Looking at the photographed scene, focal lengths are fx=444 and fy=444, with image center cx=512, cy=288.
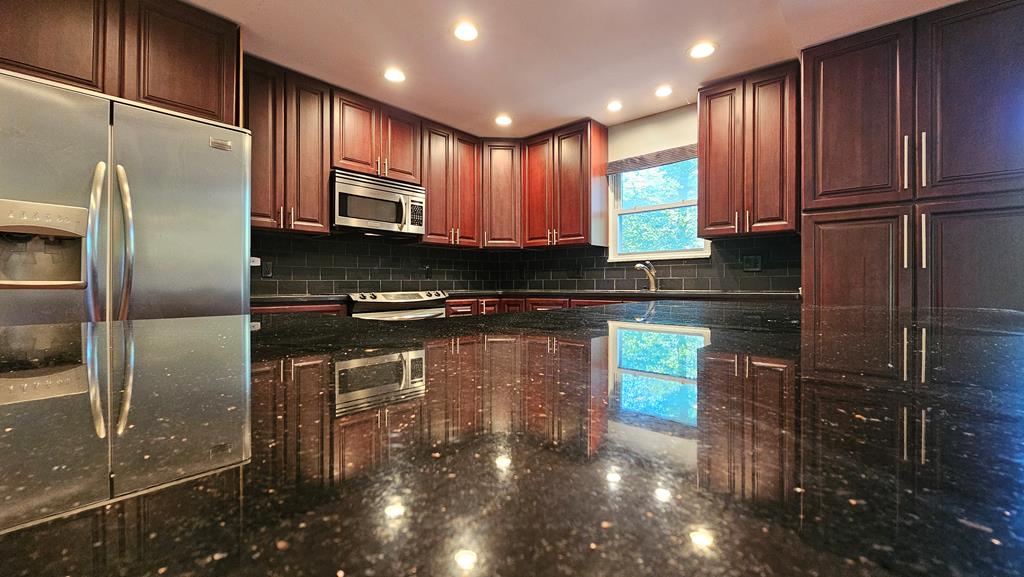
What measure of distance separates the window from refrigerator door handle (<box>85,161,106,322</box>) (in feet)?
10.7

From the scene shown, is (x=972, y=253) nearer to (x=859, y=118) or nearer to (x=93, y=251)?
(x=859, y=118)

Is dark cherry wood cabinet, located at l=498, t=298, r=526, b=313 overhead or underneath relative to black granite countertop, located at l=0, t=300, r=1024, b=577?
underneath

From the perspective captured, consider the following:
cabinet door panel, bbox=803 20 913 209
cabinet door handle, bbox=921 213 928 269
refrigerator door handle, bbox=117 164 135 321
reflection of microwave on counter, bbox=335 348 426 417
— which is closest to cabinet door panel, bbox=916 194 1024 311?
cabinet door handle, bbox=921 213 928 269

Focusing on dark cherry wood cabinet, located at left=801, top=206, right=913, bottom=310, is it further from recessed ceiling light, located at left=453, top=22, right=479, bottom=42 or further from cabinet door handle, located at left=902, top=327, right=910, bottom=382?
recessed ceiling light, located at left=453, top=22, right=479, bottom=42

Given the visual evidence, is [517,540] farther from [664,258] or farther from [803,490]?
[664,258]

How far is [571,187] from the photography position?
3783 millimetres

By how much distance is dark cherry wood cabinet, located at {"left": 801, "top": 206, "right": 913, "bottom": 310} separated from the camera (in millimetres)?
2113

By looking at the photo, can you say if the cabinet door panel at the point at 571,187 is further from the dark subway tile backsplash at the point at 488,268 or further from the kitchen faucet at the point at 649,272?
the kitchen faucet at the point at 649,272

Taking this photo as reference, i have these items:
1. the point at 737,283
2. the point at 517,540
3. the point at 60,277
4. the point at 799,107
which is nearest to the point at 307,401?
the point at 517,540

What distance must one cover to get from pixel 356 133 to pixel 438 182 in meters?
0.77

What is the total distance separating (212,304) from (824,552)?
2.38m

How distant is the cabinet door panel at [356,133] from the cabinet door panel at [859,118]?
2.72m

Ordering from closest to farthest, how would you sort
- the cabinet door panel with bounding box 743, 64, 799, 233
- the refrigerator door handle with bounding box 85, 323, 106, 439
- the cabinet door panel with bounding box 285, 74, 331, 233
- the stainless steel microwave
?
1. the refrigerator door handle with bounding box 85, 323, 106, 439
2. the cabinet door panel with bounding box 743, 64, 799, 233
3. the cabinet door panel with bounding box 285, 74, 331, 233
4. the stainless steel microwave

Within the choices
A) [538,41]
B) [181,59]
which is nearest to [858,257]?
[538,41]
